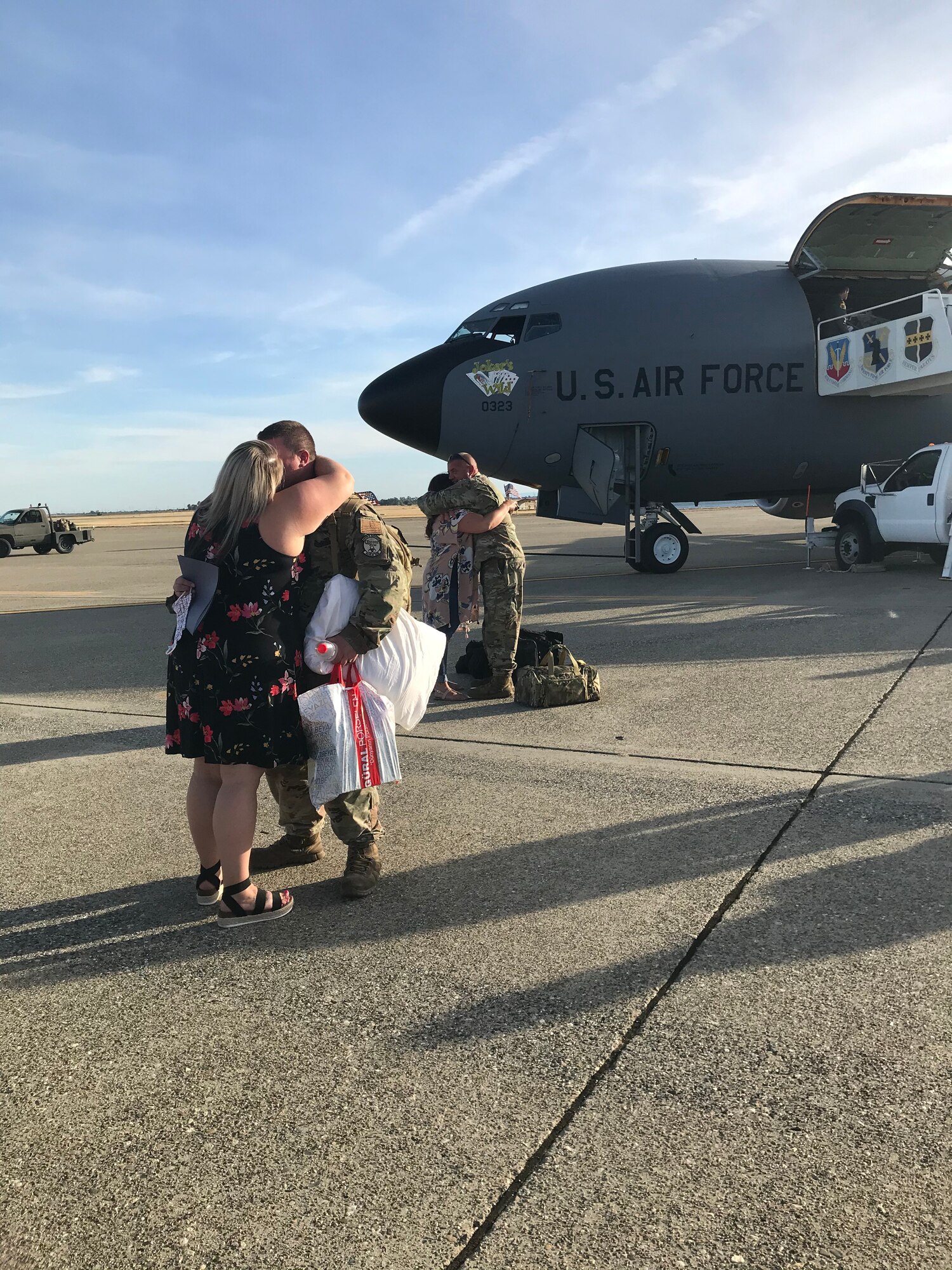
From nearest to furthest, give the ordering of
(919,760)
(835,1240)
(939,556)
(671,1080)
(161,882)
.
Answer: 1. (835,1240)
2. (671,1080)
3. (161,882)
4. (919,760)
5. (939,556)

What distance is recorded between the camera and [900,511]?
13.3 m

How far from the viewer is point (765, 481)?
14.9 meters

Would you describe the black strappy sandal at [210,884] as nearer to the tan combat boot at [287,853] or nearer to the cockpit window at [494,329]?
the tan combat boot at [287,853]

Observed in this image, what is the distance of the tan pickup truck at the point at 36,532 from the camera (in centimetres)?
2900

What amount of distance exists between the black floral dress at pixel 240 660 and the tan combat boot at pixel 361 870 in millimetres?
588

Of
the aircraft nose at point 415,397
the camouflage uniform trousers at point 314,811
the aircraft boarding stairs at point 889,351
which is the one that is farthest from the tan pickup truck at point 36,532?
the camouflage uniform trousers at point 314,811

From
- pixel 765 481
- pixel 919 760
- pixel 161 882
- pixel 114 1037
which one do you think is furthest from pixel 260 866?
pixel 765 481

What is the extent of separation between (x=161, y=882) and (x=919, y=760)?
3973 mm

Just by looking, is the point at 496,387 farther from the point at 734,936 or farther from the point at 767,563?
the point at 734,936

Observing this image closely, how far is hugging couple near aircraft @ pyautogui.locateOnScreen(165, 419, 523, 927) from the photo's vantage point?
3.33 m

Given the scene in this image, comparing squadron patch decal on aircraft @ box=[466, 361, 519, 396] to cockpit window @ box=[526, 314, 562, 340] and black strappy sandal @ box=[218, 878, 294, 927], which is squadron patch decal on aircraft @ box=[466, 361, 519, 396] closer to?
cockpit window @ box=[526, 314, 562, 340]

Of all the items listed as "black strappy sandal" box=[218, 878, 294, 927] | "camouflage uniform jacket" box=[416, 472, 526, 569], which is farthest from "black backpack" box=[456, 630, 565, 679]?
"black strappy sandal" box=[218, 878, 294, 927]

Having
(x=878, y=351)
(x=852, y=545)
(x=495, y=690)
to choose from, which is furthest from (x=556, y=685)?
(x=878, y=351)

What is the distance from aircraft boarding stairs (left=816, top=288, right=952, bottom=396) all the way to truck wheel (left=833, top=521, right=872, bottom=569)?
2049 mm
